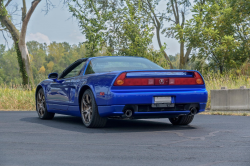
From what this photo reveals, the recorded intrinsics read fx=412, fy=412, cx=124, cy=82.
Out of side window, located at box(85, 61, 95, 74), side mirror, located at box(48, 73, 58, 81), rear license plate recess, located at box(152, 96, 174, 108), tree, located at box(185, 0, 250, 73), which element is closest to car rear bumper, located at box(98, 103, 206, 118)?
rear license plate recess, located at box(152, 96, 174, 108)

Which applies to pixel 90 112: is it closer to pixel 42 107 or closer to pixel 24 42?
pixel 42 107

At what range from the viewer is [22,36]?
98.5 feet

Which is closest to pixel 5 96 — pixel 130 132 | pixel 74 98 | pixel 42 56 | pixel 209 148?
pixel 74 98

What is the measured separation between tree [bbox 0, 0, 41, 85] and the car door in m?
21.3

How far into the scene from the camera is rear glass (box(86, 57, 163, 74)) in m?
8.06

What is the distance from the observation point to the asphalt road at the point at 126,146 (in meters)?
4.71

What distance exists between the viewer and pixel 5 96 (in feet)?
55.7

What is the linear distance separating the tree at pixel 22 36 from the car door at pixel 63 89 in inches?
840

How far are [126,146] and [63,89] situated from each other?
348cm

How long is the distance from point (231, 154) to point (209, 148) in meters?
0.49

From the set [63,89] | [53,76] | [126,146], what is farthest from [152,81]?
[53,76]

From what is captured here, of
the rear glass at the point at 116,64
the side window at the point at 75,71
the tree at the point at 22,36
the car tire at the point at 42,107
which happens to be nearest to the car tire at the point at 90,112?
the rear glass at the point at 116,64

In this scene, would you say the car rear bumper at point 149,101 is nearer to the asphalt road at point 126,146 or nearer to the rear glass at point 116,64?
the asphalt road at point 126,146

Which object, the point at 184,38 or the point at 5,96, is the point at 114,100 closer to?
the point at 5,96
